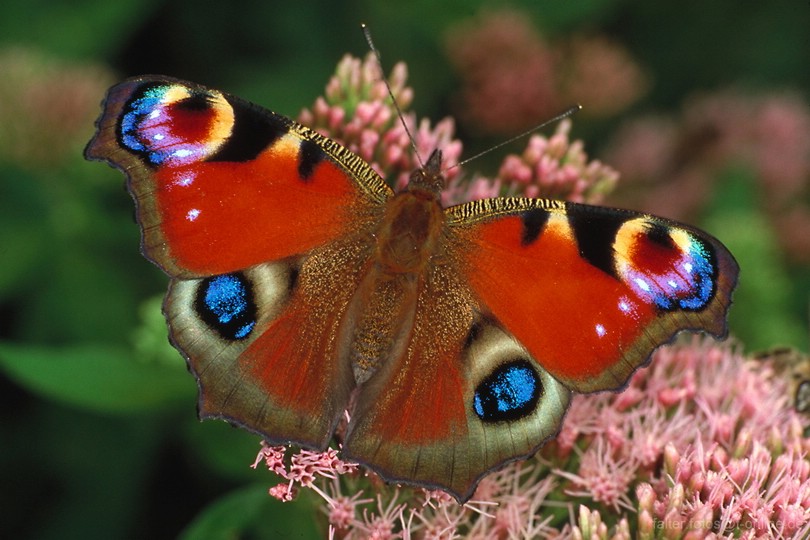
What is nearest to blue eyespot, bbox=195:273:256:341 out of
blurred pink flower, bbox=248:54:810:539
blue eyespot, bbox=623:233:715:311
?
blurred pink flower, bbox=248:54:810:539

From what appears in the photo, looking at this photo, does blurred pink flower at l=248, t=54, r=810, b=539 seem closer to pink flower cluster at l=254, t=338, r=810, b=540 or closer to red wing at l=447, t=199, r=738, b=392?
pink flower cluster at l=254, t=338, r=810, b=540

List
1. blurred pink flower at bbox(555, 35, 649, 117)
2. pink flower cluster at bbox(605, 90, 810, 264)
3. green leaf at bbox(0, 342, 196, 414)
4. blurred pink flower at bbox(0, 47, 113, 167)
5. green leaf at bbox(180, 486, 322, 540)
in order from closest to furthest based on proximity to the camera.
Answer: green leaf at bbox(180, 486, 322, 540)
green leaf at bbox(0, 342, 196, 414)
blurred pink flower at bbox(0, 47, 113, 167)
pink flower cluster at bbox(605, 90, 810, 264)
blurred pink flower at bbox(555, 35, 649, 117)

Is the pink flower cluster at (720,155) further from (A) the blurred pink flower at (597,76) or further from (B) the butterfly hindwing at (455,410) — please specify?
(B) the butterfly hindwing at (455,410)

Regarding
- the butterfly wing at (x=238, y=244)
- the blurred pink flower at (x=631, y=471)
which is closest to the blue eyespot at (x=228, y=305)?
the butterfly wing at (x=238, y=244)

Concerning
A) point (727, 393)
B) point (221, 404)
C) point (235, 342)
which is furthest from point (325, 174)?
point (727, 393)

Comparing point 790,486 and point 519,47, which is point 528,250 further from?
point 519,47

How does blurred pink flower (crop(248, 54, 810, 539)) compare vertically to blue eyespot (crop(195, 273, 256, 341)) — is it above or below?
below

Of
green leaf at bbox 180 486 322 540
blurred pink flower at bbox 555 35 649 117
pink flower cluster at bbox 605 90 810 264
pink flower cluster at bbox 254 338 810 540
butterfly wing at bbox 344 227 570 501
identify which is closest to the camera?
butterfly wing at bbox 344 227 570 501
